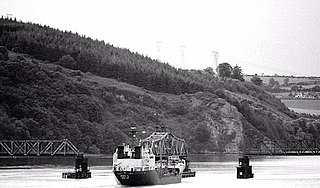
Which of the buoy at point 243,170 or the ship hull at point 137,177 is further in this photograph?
the buoy at point 243,170

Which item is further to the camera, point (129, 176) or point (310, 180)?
point (310, 180)

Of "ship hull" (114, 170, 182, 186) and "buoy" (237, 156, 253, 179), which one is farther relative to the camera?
"buoy" (237, 156, 253, 179)

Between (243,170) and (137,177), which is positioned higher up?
(243,170)

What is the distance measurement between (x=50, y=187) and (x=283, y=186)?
39427mm

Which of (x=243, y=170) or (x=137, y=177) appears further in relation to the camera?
(x=243, y=170)

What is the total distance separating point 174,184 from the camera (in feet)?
474

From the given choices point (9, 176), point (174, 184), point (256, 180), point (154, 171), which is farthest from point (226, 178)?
point (9, 176)

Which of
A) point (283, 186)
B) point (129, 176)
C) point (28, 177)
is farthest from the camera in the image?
point (28, 177)

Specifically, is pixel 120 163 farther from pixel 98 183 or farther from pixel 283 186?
pixel 283 186

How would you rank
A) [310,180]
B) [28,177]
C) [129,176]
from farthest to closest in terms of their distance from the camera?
[28,177] < [310,180] < [129,176]

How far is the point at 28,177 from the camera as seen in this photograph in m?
165

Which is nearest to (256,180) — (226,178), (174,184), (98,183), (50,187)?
(226,178)

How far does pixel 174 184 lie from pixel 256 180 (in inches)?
780

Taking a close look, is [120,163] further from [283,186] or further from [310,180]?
[310,180]
